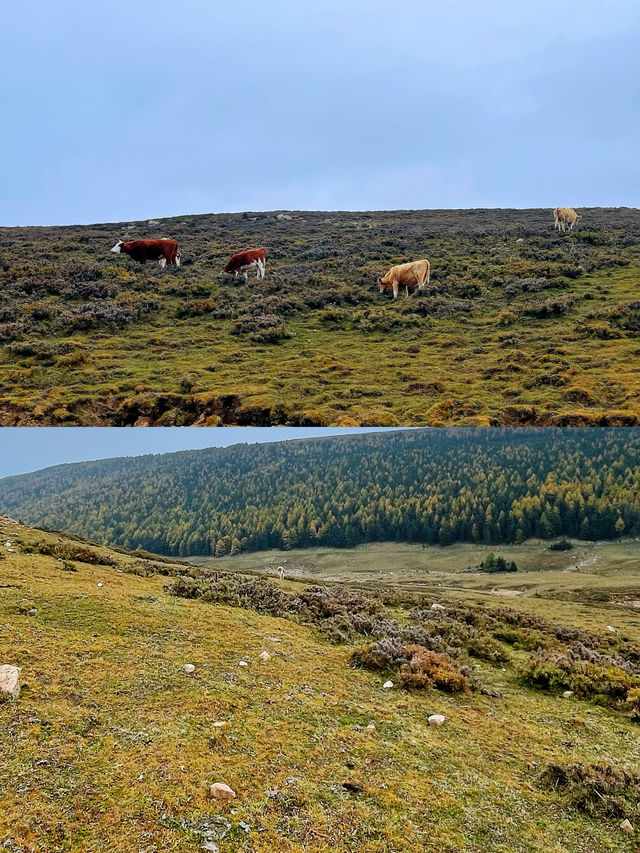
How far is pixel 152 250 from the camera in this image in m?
34.0

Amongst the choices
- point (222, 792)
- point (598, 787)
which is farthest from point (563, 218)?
point (222, 792)

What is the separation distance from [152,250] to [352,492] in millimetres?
21826

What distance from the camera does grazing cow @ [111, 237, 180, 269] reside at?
110ft

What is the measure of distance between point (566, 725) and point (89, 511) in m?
20.0

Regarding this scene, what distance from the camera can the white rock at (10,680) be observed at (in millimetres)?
5379

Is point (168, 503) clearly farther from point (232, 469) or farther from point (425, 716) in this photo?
point (425, 716)

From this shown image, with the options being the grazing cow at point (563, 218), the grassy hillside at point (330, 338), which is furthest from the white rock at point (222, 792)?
the grazing cow at point (563, 218)

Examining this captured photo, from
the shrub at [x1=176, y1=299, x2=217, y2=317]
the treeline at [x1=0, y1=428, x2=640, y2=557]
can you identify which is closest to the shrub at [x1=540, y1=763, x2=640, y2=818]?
the treeline at [x1=0, y1=428, x2=640, y2=557]

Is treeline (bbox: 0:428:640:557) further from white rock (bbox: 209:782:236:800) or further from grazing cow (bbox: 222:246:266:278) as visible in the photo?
grazing cow (bbox: 222:246:266:278)

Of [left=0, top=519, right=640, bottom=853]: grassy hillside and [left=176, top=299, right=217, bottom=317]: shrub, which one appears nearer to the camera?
[left=0, top=519, right=640, bottom=853]: grassy hillside

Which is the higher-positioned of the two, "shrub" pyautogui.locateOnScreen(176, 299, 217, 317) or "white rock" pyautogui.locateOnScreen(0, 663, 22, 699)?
"shrub" pyautogui.locateOnScreen(176, 299, 217, 317)

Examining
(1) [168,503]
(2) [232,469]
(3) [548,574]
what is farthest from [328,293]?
(3) [548,574]

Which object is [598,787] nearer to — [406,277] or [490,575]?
[490,575]

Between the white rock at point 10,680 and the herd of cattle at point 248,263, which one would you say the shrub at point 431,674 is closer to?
the white rock at point 10,680
